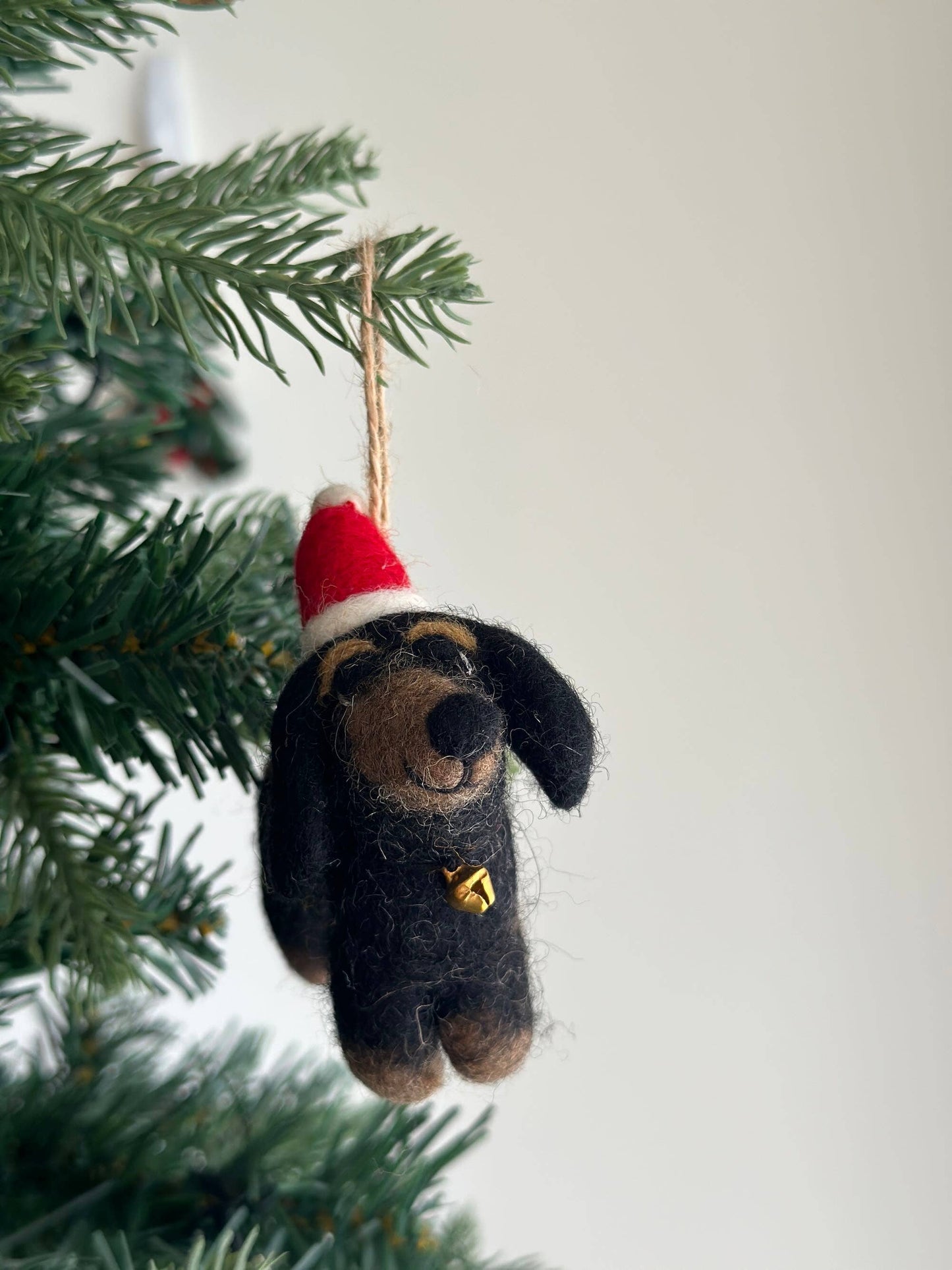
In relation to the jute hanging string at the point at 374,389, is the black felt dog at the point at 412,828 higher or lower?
lower

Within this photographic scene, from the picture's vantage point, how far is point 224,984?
28.0 inches

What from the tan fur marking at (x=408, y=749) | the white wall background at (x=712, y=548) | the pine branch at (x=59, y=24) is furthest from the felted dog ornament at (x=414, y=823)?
the white wall background at (x=712, y=548)

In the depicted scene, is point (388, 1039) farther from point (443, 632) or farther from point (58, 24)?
point (58, 24)

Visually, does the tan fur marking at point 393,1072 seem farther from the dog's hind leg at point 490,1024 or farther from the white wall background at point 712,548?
the white wall background at point 712,548

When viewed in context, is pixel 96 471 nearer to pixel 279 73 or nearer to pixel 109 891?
pixel 109 891

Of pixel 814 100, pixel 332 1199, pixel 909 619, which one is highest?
pixel 814 100

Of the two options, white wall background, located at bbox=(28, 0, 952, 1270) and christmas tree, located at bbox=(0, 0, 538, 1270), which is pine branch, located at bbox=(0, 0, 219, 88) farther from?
white wall background, located at bbox=(28, 0, 952, 1270)

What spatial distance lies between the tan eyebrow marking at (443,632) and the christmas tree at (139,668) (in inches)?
1.8

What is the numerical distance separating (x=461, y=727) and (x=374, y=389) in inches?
3.5

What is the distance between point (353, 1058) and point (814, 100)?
0.54 metres

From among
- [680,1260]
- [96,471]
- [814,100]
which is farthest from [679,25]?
[680,1260]

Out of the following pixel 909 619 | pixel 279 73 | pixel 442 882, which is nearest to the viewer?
pixel 442 882

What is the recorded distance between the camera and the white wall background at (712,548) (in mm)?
559

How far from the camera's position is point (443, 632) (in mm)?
220
